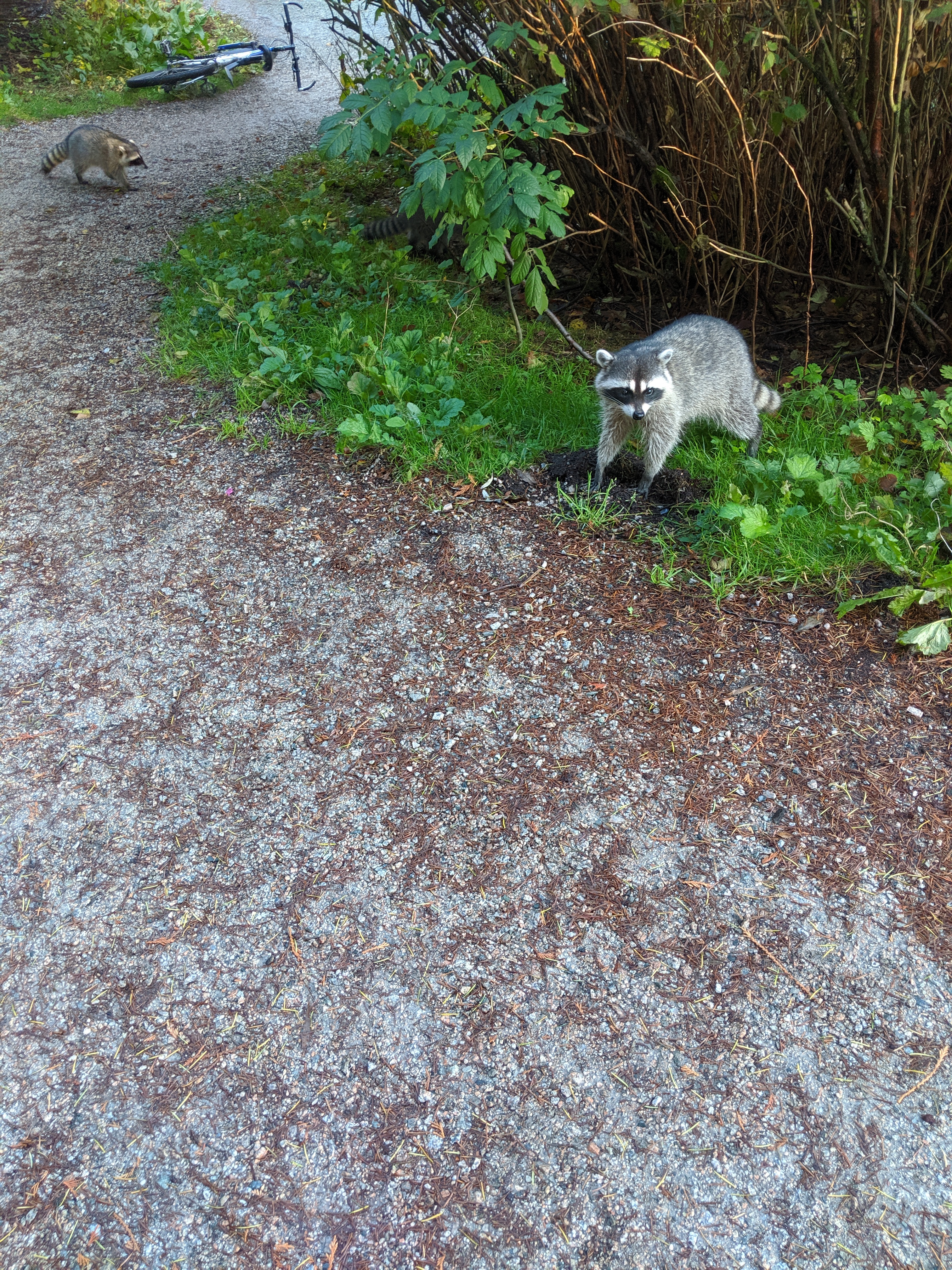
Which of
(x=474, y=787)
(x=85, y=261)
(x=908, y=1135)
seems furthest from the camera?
(x=85, y=261)

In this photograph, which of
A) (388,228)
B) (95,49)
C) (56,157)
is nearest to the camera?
(388,228)

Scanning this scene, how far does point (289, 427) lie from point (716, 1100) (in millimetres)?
3182

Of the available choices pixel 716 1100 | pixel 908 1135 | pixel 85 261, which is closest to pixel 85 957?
pixel 716 1100

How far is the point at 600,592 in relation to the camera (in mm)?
2973

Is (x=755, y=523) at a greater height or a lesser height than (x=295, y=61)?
lesser

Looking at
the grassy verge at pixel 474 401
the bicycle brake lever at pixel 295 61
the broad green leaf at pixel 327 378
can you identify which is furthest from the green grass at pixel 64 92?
the broad green leaf at pixel 327 378

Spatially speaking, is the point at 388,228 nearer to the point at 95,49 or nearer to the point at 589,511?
the point at 589,511

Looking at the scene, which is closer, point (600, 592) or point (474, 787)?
point (474, 787)

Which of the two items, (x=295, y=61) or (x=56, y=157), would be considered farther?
(x=295, y=61)

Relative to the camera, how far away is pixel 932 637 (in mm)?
2568

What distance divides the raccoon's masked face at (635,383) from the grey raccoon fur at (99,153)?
601cm

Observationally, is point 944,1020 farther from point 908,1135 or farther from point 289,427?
point 289,427

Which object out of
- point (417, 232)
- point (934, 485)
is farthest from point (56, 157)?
point (934, 485)

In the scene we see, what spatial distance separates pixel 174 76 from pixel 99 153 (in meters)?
3.94
